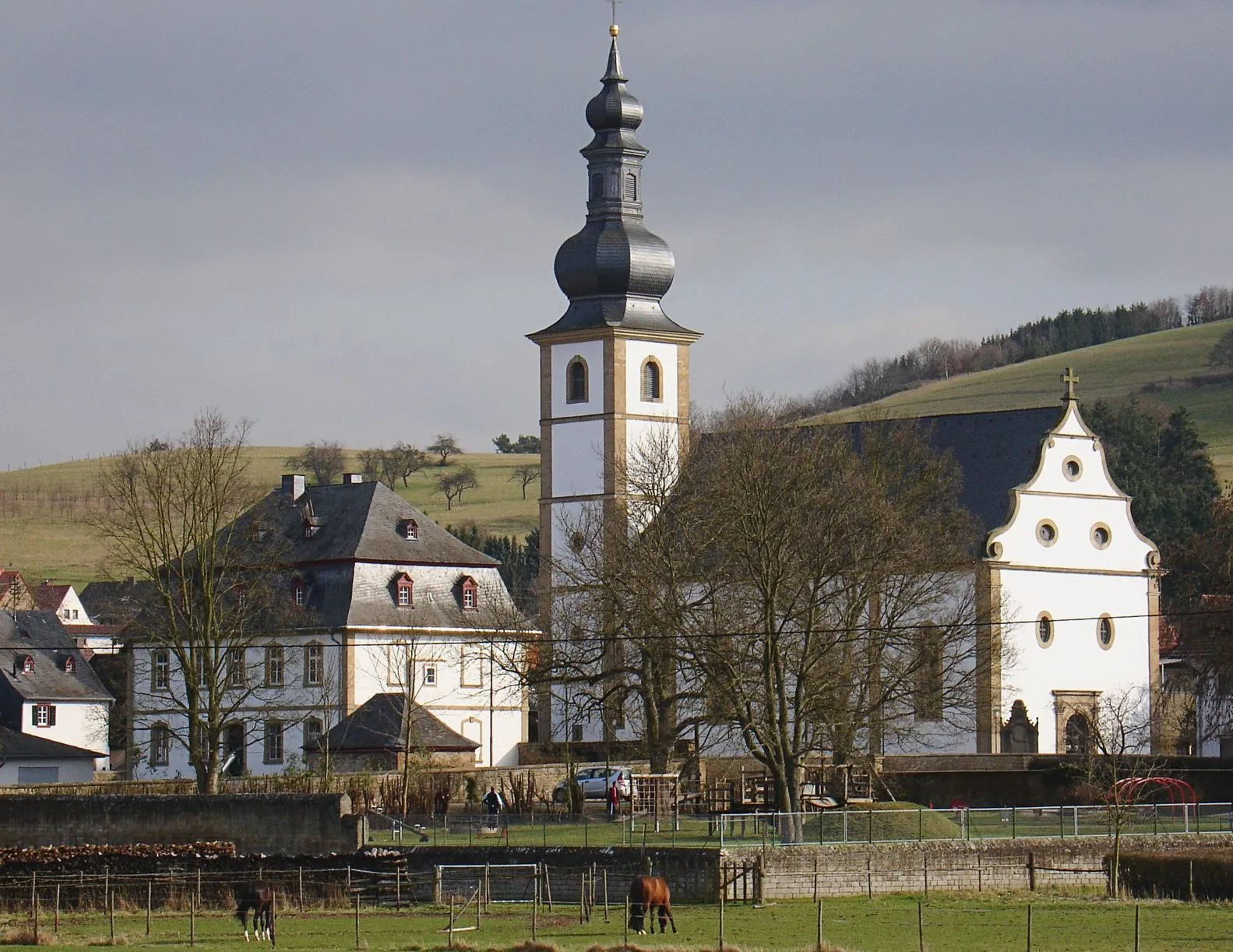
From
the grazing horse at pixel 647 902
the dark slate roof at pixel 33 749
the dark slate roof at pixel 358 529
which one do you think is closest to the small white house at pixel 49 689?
the dark slate roof at pixel 33 749

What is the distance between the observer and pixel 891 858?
44.2 m

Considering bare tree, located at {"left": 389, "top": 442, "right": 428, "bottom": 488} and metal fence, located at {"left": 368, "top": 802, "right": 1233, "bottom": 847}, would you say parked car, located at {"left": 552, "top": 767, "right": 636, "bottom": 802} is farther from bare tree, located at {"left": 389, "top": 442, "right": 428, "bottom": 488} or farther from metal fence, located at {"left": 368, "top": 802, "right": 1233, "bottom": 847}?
bare tree, located at {"left": 389, "top": 442, "right": 428, "bottom": 488}

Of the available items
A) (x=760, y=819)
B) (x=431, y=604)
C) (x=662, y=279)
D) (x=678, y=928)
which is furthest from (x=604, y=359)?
(x=678, y=928)

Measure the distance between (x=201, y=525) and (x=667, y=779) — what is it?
15126mm

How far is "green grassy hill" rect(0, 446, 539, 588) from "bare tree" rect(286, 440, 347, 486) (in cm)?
148

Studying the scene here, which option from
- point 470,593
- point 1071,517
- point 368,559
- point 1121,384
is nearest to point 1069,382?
point 1071,517

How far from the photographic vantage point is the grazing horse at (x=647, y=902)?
122 ft

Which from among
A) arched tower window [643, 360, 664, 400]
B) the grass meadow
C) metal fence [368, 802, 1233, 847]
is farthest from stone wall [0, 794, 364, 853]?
arched tower window [643, 360, 664, 400]

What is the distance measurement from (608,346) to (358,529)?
973 cm

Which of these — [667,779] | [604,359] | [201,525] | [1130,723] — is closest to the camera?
[667,779]

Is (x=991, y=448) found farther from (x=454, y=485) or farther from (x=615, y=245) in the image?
(x=454, y=485)

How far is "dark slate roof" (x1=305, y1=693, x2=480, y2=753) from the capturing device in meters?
68.0

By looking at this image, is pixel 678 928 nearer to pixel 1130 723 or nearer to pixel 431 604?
pixel 1130 723

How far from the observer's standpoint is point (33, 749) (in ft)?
259
